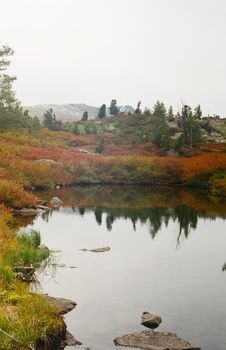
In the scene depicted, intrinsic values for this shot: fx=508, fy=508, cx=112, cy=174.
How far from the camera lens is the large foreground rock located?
12656mm

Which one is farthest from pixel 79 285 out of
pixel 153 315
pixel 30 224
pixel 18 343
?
pixel 30 224

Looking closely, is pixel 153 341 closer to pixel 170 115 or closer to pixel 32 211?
pixel 32 211

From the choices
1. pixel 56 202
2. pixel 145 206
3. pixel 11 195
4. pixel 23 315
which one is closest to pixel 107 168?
pixel 145 206

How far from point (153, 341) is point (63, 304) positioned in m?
3.55

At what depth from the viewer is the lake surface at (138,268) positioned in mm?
14430

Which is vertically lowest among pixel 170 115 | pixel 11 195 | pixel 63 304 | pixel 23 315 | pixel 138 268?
pixel 138 268

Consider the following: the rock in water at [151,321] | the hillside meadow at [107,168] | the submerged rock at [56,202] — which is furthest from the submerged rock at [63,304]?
the hillside meadow at [107,168]

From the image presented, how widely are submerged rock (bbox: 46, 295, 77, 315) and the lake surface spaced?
0.21m

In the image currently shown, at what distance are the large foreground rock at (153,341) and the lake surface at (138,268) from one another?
0.40m

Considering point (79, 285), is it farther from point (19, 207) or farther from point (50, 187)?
point (50, 187)

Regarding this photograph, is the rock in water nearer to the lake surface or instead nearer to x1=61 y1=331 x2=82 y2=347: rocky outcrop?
the lake surface

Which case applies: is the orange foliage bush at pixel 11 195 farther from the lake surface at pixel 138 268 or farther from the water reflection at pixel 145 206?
the lake surface at pixel 138 268

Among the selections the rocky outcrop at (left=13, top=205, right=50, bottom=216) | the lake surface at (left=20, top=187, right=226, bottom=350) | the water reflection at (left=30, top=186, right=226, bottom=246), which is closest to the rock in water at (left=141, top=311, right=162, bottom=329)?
the lake surface at (left=20, top=187, right=226, bottom=350)

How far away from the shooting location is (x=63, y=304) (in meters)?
15.5
